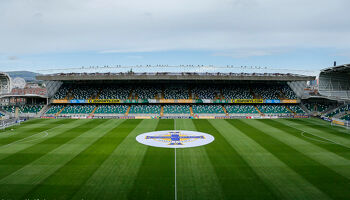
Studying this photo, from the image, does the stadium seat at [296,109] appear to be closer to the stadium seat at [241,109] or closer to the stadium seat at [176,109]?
the stadium seat at [241,109]

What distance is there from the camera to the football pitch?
16.0 metres

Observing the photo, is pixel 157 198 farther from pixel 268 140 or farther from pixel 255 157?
pixel 268 140

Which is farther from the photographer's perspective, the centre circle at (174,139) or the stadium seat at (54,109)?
the stadium seat at (54,109)

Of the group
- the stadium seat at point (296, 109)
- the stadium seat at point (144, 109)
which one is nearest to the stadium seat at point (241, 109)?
the stadium seat at point (296, 109)

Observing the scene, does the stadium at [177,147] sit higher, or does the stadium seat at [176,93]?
the stadium seat at [176,93]

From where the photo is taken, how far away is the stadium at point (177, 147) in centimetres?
1672

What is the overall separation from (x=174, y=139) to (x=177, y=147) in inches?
161

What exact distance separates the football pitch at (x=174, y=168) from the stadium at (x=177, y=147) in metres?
0.09

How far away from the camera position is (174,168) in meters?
20.5

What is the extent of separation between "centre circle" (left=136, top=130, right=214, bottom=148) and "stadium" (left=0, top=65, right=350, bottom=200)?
0.13 meters

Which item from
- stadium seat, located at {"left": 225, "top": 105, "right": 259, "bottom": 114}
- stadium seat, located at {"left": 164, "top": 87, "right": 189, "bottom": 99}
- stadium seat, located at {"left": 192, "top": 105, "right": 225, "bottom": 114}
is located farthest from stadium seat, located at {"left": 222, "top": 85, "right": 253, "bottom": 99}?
stadium seat, located at {"left": 164, "top": 87, "right": 189, "bottom": 99}

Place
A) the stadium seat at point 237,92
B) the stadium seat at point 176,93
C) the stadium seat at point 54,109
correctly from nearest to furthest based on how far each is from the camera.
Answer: the stadium seat at point 54,109 → the stadium seat at point 176,93 → the stadium seat at point 237,92

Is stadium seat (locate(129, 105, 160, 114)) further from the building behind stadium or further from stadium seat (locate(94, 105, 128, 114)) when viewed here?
stadium seat (locate(94, 105, 128, 114))

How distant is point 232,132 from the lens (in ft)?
119
